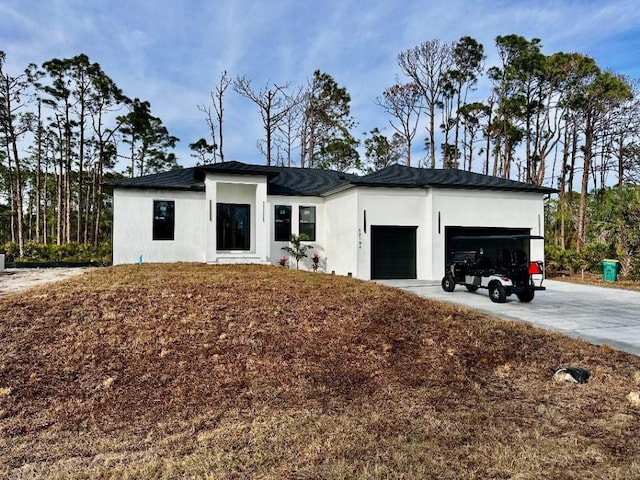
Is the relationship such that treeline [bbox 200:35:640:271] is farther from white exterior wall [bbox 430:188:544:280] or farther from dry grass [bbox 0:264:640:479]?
dry grass [bbox 0:264:640:479]

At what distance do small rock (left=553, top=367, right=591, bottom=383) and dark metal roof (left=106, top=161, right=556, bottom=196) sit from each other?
368 inches

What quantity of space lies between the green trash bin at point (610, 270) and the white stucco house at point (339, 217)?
2223 mm

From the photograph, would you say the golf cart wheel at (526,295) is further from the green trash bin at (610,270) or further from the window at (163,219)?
the window at (163,219)

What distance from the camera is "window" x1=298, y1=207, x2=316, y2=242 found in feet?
50.3

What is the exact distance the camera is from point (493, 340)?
543cm

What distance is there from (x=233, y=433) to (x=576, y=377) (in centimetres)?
354

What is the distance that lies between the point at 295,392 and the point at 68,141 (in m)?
27.3

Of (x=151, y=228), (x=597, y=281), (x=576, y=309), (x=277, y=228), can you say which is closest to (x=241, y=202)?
(x=277, y=228)

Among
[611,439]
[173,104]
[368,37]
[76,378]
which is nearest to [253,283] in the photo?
[76,378]

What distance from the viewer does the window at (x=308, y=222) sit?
50.3ft

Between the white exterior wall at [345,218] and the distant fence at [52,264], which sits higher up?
the white exterior wall at [345,218]

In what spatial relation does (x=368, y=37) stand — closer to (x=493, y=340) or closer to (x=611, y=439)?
(x=493, y=340)

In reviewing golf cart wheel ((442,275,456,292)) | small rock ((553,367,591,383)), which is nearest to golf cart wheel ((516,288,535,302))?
golf cart wheel ((442,275,456,292))

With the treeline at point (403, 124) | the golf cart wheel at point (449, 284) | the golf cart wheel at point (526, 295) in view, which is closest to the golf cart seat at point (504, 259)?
the golf cart wheel at point (526, 295)
